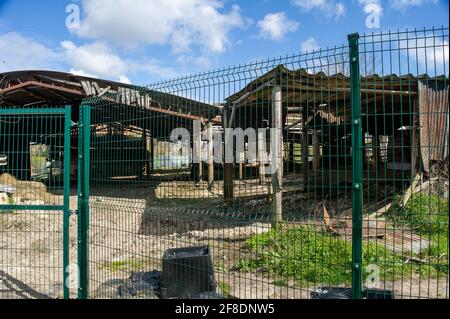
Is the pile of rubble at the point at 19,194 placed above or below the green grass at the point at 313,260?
above

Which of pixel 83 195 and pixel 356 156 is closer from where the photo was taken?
pixel 356 156

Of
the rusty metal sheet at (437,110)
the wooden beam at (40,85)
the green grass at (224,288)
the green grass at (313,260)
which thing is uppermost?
the wooden beam at (40,85)

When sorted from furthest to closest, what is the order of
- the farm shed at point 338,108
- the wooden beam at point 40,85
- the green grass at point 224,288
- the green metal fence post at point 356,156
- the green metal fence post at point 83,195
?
the wooden beam at point 40,85 → the green metal fence post at point 83,195 → the green grass at point 224,288 → the farm shed at point 338,108 → the green metal fence post at point 356,156

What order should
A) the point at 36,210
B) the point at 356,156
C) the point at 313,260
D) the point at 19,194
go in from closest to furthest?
1. the point at 356,156
2. the point at 313,260
3. the point at 36,210
4. the point at 19,194

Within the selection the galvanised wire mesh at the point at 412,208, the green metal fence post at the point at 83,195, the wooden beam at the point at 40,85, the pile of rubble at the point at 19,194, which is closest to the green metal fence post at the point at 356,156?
the galvanised wire mesh at the point at 412,208

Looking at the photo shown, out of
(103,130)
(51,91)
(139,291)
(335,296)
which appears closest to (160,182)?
(103,130)

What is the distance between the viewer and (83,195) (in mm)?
4609

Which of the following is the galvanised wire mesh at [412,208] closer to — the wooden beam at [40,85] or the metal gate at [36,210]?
the metal gate at [36,210]

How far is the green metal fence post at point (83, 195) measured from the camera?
457 centimetres

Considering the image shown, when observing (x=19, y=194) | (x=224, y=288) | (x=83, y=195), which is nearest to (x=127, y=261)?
(x=83, y=195)

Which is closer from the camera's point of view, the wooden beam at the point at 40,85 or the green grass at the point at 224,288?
the green grass at the point at 224,288

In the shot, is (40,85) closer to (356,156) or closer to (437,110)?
(356,156)

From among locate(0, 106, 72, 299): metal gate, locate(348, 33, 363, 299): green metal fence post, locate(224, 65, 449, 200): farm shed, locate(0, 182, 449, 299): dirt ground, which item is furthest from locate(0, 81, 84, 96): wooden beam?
locate(348, 33, 363, 299): green metal fence post
